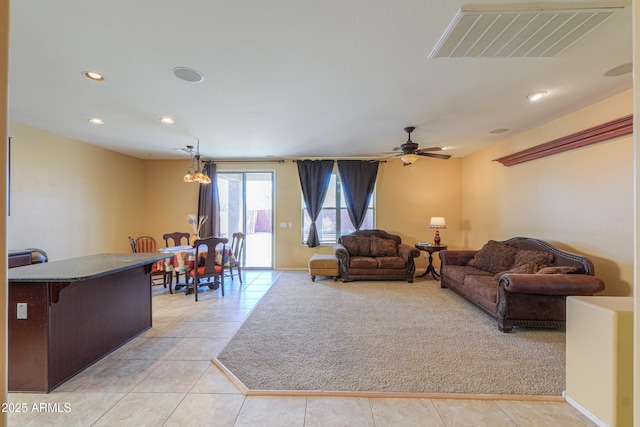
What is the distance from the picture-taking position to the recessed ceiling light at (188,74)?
7.78ft

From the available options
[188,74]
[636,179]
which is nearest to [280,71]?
[188,74]

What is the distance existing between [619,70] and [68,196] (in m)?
7.79

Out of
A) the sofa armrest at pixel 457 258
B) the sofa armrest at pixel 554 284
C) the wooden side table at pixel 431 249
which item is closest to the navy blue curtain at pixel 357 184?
the wooden side table at pixel 431 249

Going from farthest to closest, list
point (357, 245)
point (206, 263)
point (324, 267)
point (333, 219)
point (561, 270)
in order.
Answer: point (333, 219) < point (357, 245) < point (324, 267) < point (206, 263) < point (561, 270)

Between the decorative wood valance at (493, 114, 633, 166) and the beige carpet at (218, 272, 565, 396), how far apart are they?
7.97ft

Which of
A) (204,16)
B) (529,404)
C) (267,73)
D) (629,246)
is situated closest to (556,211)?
(629,246)

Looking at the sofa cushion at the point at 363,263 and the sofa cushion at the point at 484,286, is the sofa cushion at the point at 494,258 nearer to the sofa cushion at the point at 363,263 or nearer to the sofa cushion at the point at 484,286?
the sofa cushion at the point at 484,286

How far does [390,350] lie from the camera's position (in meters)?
2.60

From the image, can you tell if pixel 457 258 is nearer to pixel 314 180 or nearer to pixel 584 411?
pixel 584 411

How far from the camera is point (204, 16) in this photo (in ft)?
5.68

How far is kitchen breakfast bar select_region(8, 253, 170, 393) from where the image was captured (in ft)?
6.52

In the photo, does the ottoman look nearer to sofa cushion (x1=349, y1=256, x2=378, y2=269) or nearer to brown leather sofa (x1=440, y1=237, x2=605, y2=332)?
sofa cushion (x1=349, y1=256, x2=378, y2=269)

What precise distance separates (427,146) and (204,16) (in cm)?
454

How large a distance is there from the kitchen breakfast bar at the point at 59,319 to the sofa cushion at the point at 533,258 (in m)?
4.92
